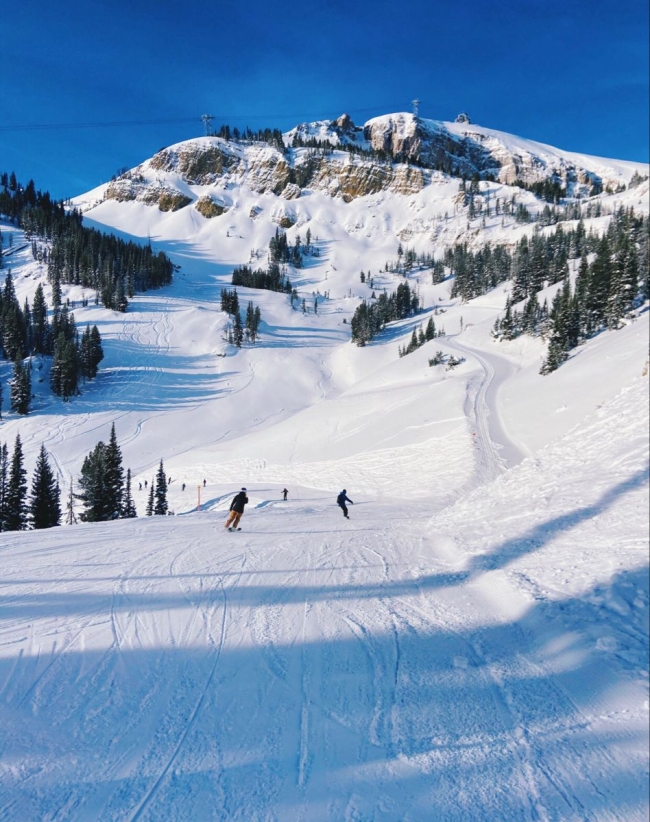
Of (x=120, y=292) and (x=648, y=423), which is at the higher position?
(x=120, y=292)

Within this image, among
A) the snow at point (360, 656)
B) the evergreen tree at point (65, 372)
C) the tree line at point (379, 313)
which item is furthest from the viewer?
the tree line at point (379, 313)

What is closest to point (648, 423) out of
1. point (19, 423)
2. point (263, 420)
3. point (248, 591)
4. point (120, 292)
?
point (248, 591)

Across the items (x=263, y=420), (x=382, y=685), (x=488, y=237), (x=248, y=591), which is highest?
(x=488, y=237)

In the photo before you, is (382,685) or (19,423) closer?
(382,685)

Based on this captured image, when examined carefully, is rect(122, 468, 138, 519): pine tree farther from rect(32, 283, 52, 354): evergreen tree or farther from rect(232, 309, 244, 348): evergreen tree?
rect(32, 283, 52, 354): evergreen tree

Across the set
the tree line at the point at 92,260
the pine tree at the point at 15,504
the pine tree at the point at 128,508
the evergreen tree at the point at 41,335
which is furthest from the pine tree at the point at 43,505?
the tree line at the point at 92,260

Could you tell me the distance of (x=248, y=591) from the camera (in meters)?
6.41

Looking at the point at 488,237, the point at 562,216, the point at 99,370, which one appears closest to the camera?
the point at 99,370

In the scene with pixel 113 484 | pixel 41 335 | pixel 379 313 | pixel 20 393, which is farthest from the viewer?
pixel 379 313

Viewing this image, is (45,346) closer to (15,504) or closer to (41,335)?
(41,335)

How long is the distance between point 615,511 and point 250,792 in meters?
3.23

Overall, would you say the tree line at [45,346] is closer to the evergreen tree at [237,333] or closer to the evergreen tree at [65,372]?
the evergreen tree at [65,372]


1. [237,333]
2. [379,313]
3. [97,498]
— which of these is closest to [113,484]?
[97,498]

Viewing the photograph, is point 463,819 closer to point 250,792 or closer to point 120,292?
point 250,792
